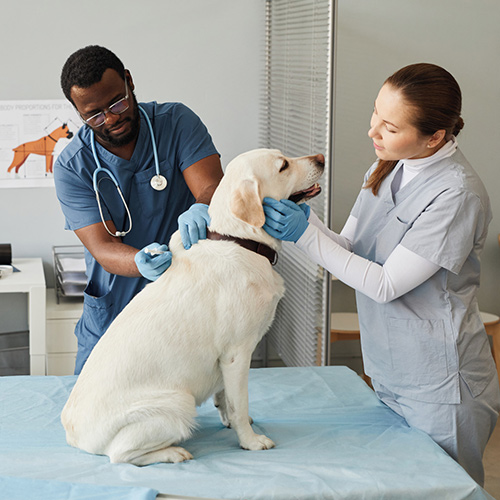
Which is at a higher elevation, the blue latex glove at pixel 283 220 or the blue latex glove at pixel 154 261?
the blue latex glove at pixel 283 220

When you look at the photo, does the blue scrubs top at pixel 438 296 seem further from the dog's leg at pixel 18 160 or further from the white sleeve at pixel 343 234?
the dog's leg at pixel 18 160

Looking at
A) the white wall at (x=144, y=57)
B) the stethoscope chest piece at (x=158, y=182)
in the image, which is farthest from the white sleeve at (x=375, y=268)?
the white wall at (x=144, y=57)

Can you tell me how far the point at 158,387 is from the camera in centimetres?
138

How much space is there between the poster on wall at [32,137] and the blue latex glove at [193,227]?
81.2 inches

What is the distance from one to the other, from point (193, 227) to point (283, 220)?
223 millimetres

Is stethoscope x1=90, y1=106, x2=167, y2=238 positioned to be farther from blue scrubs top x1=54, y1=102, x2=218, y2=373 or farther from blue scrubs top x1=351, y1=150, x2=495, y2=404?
blue scrubs top x1=351, y1=150, x2=495, y2=404

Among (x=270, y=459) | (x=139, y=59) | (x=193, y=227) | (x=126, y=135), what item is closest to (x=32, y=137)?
(x=139, y=59)

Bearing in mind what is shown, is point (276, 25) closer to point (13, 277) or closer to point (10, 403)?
point (13, 277)

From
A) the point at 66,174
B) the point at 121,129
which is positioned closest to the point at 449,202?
the point at 121,129

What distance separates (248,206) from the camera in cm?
144

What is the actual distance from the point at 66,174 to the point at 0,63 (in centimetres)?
169

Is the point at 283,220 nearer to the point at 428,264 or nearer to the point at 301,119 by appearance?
the point at 428,264

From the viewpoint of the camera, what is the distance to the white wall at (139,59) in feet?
10.8

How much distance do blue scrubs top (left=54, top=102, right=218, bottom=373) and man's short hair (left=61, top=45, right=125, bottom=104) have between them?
0.24 metres
